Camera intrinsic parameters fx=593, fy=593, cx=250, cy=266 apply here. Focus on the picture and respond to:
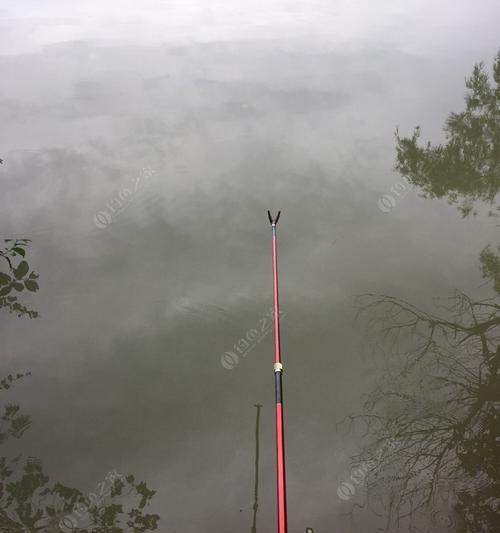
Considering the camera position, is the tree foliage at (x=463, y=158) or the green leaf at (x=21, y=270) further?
the tree foliage at (x=463, y=158)

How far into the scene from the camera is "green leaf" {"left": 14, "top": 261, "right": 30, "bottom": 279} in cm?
423

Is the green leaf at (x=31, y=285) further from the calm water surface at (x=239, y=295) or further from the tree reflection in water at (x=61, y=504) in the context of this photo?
the tree reflection in water at (x=61, y=504)

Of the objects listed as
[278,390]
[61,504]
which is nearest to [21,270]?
[61,504]

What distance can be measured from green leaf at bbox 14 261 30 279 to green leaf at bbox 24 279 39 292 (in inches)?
3.4

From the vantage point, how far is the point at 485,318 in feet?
12.5

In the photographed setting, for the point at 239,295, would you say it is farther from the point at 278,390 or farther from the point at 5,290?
the point at 5,290

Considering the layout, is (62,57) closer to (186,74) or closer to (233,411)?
(186,74)

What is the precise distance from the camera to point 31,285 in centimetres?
414

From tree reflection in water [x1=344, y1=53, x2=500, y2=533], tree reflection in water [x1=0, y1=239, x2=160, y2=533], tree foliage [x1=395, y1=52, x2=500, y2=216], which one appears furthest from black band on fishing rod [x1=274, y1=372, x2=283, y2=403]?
tree foliage [x1=395, y1=52, x2=500, y2=216]

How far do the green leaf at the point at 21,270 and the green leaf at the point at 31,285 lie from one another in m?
0.09

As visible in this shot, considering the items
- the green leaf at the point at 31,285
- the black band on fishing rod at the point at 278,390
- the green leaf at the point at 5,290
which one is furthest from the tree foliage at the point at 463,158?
the green leaf at the point at 5,290

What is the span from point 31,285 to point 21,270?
0.19 meters

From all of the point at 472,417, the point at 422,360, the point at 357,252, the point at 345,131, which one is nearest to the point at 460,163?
the point at 345,131

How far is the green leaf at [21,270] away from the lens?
4227 mm
